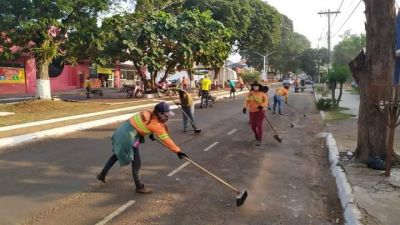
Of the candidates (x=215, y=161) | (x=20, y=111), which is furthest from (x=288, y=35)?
(x=215, y=161)

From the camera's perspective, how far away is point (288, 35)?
106 metres

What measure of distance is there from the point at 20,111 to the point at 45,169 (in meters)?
12.4

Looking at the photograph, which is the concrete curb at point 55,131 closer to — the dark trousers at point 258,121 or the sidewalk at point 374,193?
the dark trousers at point 258,121

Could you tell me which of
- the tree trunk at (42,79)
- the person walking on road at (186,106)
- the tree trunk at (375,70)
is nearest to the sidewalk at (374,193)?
the tree trunk at (375,70)

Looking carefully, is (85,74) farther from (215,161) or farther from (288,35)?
(288,35)

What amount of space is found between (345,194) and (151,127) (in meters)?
3.23

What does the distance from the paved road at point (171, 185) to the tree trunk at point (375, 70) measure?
Result: 3.73 ft

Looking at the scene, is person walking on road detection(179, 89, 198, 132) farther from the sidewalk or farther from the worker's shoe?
the worker's shoe

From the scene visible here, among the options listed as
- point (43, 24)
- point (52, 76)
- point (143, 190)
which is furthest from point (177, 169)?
point (52, 76)

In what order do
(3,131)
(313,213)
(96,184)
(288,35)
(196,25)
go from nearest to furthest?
(313,213) → (96,184) → (3,131) → (196,25) → (288,35)

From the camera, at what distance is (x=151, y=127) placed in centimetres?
696

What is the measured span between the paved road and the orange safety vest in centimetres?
93

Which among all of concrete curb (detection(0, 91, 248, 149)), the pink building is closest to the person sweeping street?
concrete curb (detection(0, 91, 248, 149))

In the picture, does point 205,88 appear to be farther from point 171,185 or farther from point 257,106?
point 171,185
